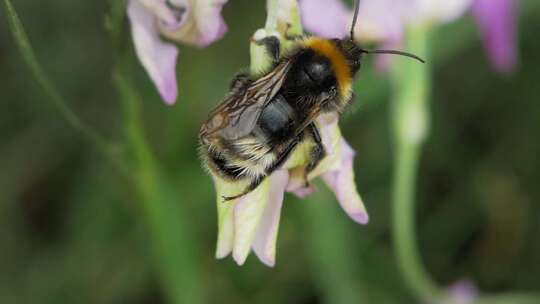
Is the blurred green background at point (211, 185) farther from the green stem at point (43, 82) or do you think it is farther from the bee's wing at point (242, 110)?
the bee's wing at point (242, 110)

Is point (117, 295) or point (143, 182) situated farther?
point (117, 295)

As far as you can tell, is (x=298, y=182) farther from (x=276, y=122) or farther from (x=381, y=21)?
(x=381, y=21)

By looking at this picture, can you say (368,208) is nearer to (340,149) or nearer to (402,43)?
(402,43)

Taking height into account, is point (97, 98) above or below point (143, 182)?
below

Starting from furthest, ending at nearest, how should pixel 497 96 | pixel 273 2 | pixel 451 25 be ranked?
pixel 497 96
pixel 451 25
pixel 273 2

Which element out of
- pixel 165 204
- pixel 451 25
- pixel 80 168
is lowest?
pixel 80 168

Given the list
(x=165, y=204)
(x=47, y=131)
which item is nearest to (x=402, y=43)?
Answer: (x=165, y=204)

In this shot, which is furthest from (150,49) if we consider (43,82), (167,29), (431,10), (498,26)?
(498,26)
